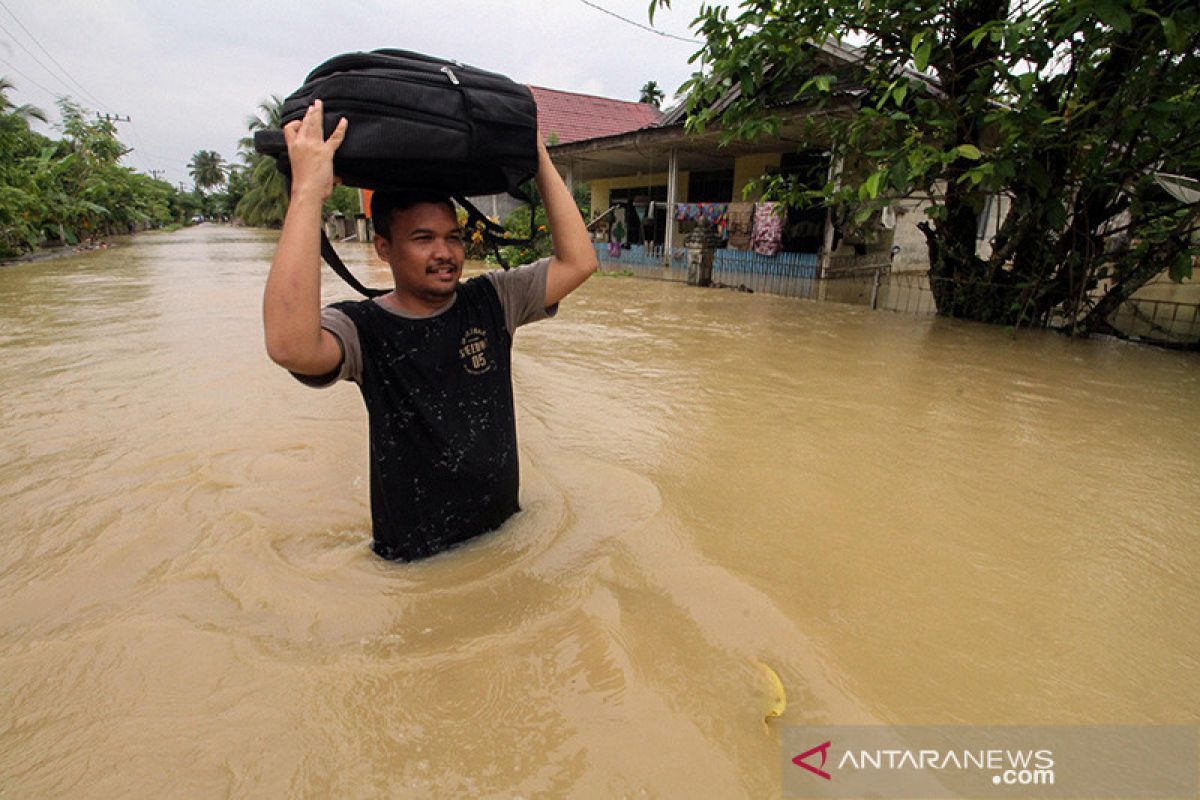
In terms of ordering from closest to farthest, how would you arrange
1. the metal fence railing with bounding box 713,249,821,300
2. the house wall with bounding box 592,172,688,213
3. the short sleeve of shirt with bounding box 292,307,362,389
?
1. the short sleeve of shirt with bounding box 292,307,362,389
2. the metal fence railing with bounding box 713,249,821,300
3. the house wall with bounding box 592,172,688,213

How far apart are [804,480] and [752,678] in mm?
1491

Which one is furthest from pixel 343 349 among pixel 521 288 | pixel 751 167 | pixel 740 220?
pixel 751 167

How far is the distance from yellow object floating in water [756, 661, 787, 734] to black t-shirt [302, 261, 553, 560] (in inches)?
41.3

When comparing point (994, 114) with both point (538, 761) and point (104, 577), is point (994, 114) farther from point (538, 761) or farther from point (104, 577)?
point (104, 577)

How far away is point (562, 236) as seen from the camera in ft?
6.06

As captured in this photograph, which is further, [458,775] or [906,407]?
[906,407]

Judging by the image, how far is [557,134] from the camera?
18297 millimetres

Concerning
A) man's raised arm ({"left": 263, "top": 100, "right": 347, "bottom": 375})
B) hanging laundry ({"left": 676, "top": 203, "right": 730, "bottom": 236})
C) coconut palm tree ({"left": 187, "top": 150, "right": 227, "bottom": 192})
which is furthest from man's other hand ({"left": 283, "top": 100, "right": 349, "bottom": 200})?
coconut palm tree ({"left": 187, "top": 150, "right": 227, "bottom": 192})

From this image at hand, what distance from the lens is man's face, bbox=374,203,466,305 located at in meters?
1.70

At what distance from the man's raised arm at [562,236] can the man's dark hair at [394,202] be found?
0.95 ft

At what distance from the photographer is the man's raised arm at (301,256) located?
133 cm

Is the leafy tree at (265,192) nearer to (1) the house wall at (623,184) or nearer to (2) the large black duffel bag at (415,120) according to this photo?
(1) the house wall at (623,184)

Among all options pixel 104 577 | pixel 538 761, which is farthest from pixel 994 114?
pixel 104 577

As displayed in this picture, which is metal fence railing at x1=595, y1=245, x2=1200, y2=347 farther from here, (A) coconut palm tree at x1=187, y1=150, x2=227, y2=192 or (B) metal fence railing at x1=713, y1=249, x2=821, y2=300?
(A) coconut palm tree at x1=187, y1=150, x2=227, y2=192
